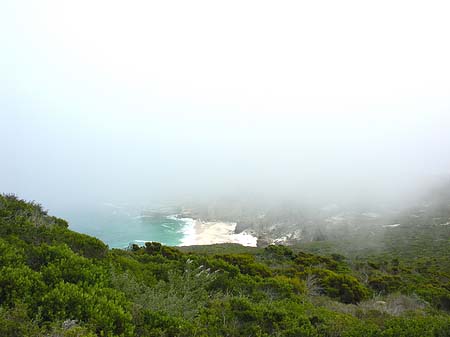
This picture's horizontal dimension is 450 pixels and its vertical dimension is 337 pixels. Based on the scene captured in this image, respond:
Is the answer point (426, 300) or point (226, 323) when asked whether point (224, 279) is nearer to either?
point (226, 323)

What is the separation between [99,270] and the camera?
568 cm

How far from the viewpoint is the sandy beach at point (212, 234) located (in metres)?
65.3

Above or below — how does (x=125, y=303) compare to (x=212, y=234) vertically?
above

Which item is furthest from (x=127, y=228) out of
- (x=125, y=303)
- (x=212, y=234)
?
(x=125, y=303)

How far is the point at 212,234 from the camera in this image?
75.6 meters

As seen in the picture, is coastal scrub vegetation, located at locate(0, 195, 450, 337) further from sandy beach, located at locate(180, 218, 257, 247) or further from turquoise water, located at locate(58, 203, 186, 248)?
sandy beach, located at locate(180, 218, 257, 247)

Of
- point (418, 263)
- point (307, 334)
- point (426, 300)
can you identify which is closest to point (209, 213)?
point (418, 263)

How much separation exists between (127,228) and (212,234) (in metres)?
25.8

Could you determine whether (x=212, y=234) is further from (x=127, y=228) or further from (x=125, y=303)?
(x=125, y=303)

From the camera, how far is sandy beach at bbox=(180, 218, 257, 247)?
65312mm

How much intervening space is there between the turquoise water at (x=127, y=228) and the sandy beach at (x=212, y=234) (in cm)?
250

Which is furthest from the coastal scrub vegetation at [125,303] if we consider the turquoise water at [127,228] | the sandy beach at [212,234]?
the sandy beach at [212,234]

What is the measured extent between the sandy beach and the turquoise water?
8.19ft

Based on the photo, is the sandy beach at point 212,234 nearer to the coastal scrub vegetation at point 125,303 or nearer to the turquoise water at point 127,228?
the turquoise water at point 127,228
